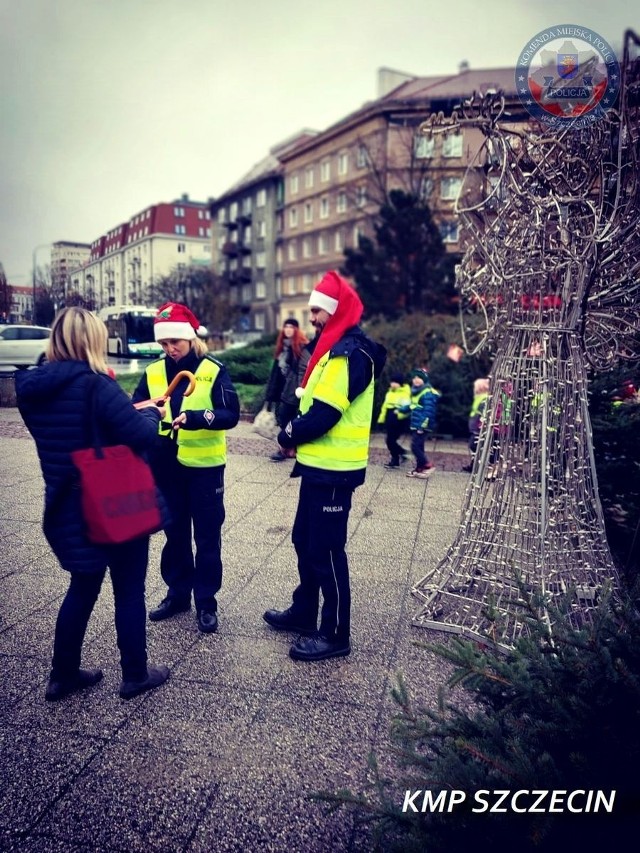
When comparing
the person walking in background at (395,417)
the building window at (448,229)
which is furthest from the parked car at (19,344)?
the building window at (448,229)

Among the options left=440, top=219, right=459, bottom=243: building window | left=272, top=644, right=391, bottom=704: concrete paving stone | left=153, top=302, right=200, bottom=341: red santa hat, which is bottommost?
left=272, top=644, right=391, bottom=704: concrete paving stone

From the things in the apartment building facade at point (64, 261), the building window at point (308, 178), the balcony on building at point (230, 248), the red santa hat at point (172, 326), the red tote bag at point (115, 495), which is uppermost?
the building window at point (308, 178)

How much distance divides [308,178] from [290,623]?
161 feet

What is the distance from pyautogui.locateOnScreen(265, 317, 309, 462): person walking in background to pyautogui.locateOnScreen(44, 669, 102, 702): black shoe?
4.82m

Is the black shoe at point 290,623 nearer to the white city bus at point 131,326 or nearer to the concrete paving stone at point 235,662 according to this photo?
the concrete paving stone at point 235,662

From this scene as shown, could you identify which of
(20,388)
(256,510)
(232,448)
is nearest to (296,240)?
(232,448)

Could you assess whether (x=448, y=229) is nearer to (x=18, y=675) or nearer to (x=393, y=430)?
(x=393, y=430)

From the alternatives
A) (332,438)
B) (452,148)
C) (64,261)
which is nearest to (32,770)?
(332,438)

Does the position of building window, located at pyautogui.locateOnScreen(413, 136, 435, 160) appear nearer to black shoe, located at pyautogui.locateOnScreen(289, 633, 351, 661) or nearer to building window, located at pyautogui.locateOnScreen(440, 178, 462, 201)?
building window, located at pyautogui.locateOnScreen(440, 178, 462, 201)

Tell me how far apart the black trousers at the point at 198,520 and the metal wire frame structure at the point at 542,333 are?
1280 millimetres

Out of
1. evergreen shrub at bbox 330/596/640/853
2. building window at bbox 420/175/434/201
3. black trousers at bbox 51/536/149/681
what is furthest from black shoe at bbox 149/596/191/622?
building window at bbox 420/175/434/201

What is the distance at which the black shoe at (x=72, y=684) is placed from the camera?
9.80 feet

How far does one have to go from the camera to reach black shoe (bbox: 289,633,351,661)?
11.2 ft

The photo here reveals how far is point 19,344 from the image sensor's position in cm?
1408
